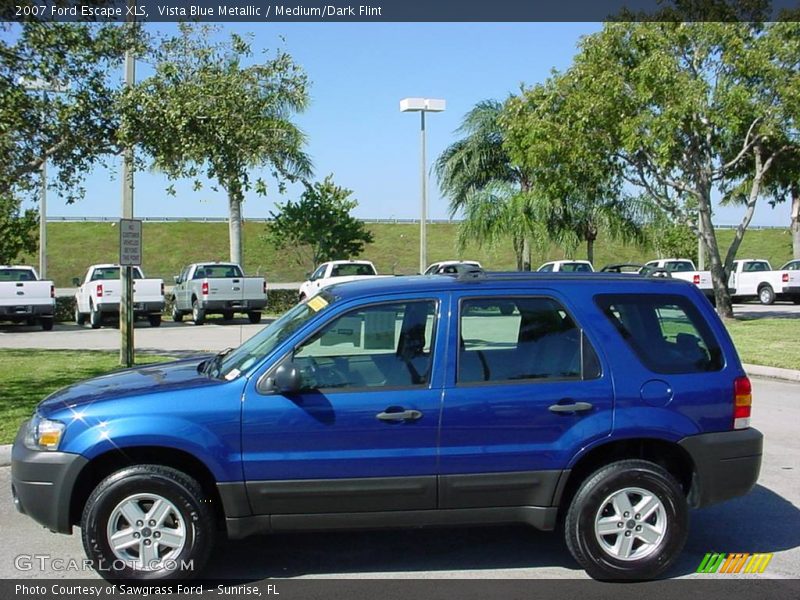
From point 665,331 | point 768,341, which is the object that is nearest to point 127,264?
point 665,331

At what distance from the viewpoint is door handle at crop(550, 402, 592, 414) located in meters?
5.09

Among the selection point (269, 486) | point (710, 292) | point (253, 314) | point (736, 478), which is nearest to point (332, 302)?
point (269, 486)

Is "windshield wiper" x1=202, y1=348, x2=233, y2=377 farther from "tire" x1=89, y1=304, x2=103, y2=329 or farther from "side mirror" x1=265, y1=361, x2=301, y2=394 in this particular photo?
"tire" x1=89, y1=304, x2=103, y2=329

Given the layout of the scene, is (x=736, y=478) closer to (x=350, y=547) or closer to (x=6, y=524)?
(x=350, y=547)

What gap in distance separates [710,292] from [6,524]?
2844cm

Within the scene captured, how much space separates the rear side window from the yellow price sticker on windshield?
1668mm

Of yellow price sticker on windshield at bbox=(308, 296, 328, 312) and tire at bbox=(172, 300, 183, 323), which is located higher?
yellow price sticker on windshield at bbox=(308, 296, 328, 312)

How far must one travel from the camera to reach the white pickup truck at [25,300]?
948 inches

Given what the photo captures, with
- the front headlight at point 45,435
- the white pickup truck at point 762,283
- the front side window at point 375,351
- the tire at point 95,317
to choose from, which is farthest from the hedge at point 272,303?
the front side window at point 375,351

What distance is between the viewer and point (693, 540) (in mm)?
5961

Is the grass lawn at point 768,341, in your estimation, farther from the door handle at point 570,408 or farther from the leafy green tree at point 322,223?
the leafy green tree at point 322,223

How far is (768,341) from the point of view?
1844 centimetres

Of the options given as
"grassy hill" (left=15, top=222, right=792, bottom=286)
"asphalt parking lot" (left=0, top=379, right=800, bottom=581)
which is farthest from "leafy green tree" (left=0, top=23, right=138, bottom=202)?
"grassy hill" (left=15, top=222, right=792, bottom=286)

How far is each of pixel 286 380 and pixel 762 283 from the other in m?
34.3
